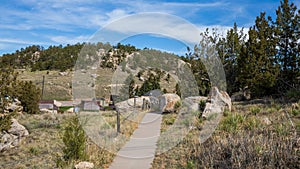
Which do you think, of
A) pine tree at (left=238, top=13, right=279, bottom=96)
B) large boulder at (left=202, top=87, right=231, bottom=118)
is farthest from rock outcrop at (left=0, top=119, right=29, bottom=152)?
pine tree at (left=238, top=13, right=279, bottom=96)

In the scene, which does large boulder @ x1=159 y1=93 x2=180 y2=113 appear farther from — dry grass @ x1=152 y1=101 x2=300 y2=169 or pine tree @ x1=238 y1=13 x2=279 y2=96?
dry grass @ x1=152 y1=101 x2=300 y2=169

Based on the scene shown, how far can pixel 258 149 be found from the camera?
5258 mm

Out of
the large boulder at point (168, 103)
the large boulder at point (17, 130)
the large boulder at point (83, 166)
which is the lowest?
the large boulder at point (83, 166)

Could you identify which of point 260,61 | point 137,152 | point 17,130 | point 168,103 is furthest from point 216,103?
point 17,130

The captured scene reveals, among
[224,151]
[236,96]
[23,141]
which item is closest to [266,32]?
[236,96]

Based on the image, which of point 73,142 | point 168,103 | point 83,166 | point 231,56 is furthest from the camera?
point 231,56

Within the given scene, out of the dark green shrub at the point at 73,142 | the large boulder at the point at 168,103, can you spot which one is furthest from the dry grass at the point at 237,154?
the large boulder at the point at 168,103

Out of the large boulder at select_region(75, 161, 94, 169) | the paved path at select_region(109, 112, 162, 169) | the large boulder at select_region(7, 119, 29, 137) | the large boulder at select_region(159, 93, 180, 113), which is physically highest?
the large boulder at select_region(159, 93, 180, 113)

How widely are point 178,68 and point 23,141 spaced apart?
893cm

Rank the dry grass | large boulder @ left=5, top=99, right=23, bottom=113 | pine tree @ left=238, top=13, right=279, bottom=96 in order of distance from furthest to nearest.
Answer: pine tree @ left=238, top=13, right=279, bottom=96 → large boulder @ left=5, top=99, right=23, bottom=113 → the dry grass

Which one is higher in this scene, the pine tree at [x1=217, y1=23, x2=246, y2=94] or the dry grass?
the pine tree at [x1=217, y1=23, x2=246, y2=94]

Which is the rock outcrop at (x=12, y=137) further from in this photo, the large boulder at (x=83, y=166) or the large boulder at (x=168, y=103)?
the large boulder at (x=168, y=103)

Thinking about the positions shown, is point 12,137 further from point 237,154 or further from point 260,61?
point 260,61

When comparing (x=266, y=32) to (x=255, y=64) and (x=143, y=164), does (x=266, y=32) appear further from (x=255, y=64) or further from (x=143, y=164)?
(x=143, y=164)
